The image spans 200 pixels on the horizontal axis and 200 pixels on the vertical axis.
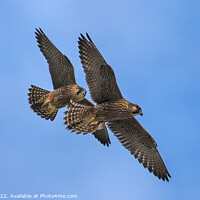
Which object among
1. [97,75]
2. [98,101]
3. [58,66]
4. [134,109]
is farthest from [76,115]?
[58,66]

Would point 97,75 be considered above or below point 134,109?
above

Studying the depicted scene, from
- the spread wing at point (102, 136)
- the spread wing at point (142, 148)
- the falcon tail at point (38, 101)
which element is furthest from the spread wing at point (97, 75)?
the falcon tail at point (38, 101)

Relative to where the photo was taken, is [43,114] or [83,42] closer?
[83,42]

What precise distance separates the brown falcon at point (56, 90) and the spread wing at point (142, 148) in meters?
1.17

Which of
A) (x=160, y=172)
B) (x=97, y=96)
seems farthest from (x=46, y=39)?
(x=160, y=172)

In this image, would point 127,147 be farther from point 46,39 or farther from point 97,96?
point 46,39

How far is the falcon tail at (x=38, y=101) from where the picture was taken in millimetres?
13133

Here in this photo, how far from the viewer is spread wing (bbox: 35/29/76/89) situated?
41.9 ft

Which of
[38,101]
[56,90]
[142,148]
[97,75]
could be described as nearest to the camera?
[97,75]

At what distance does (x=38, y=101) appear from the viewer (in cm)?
1312

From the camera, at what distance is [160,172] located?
40.0 feet

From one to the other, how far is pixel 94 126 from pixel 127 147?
110 centimetres

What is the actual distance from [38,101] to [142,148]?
3.29 m

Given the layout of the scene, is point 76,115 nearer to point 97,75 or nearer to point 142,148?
point 97,75
